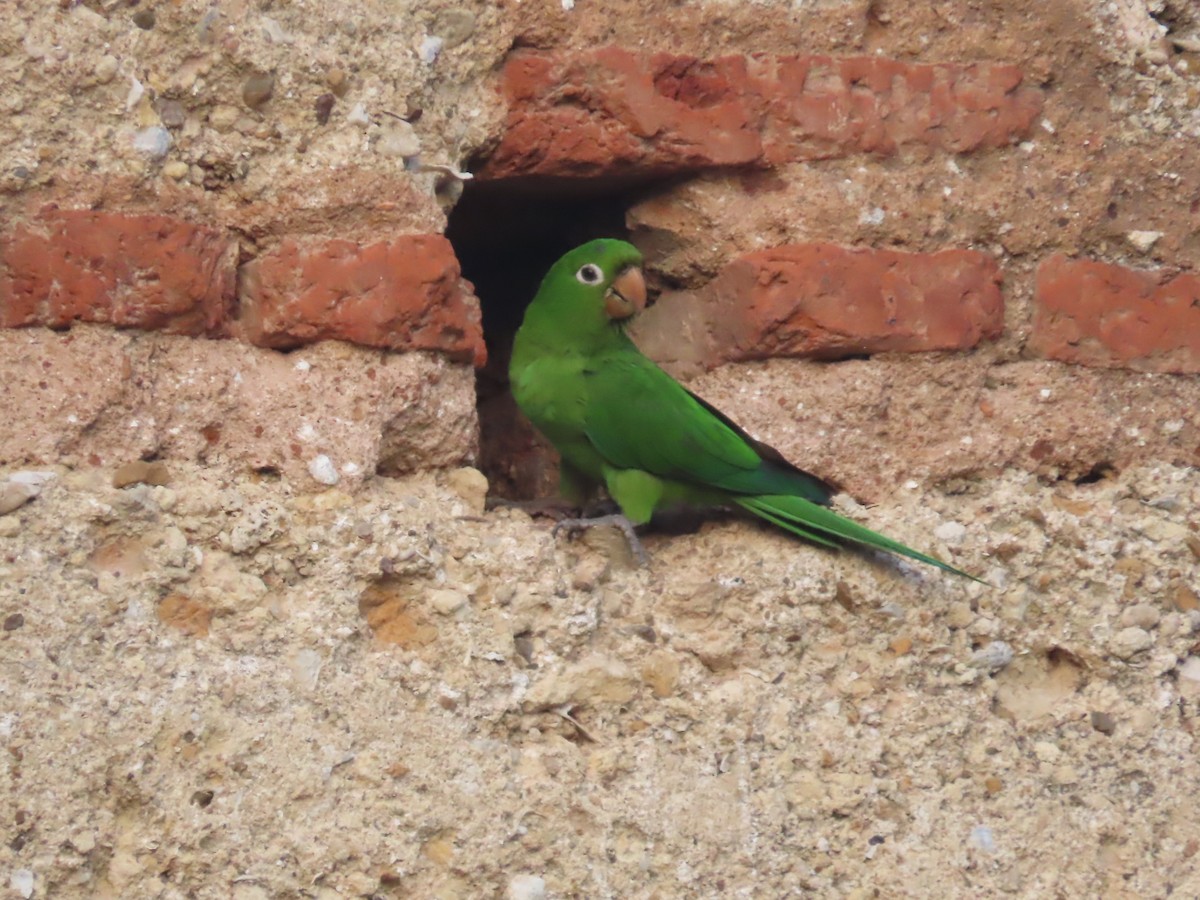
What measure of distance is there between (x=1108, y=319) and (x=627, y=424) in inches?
25.6

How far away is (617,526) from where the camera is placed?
6.25 feet

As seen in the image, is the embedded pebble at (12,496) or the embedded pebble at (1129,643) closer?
the embedded pebble at (12,496)

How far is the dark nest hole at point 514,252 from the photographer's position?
208 centimetres

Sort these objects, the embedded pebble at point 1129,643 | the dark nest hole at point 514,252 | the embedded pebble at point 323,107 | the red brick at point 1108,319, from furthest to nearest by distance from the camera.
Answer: the dark nest hole at point 514,252, the red brick at point 1108,319, the embedded pebble at point 1129,643, the embedded pebble at point 323,107

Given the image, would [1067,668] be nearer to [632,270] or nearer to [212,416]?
[632,270]

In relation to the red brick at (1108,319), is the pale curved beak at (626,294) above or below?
below

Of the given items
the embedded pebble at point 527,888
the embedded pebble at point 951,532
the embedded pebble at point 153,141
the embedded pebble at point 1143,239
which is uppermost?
the embedded pebble at point 153,141

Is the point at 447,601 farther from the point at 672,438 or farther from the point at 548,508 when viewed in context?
the point at 548,508

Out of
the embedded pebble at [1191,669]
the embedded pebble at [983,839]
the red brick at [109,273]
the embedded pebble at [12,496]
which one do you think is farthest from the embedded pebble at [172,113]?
the embedded pebble at [1191,669]

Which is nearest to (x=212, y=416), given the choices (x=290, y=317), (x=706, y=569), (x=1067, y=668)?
(x=290, y=317)

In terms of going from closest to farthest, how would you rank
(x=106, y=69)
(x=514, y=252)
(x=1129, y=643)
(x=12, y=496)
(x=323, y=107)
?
(x=12, y=496), (x=106, y=69), (x=323, y=107), (x=1129, y=643), (x=514, y=252)

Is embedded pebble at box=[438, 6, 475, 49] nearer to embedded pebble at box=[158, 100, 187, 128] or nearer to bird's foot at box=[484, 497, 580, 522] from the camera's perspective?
embedded pebble at box=[158, 100, 187, 128]

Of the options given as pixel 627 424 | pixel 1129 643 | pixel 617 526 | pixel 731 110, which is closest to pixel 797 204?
pixel 731 110

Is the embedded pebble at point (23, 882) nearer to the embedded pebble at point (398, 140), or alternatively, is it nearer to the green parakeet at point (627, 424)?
the green parakeet at point (627, 424)
